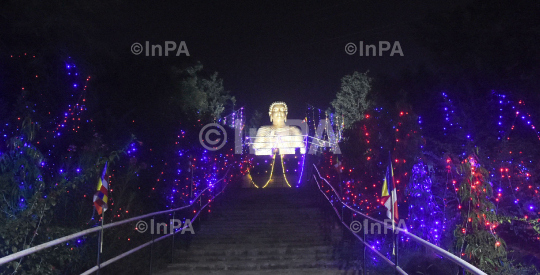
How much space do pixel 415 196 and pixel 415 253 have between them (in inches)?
44.1

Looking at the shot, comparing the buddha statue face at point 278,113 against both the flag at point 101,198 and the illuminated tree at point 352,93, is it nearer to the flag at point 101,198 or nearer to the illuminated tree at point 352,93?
the illuminated tree at point 352,93

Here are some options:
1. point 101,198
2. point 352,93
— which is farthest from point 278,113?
point 101,198

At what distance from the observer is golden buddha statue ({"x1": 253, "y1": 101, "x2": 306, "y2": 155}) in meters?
23.7

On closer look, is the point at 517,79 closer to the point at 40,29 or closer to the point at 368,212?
the point at 368,212

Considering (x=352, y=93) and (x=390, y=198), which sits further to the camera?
(x=352, y=93)

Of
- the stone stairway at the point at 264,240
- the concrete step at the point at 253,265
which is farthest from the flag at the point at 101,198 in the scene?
the concrete step at the point at 253,265

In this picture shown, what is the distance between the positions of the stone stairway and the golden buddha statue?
40.8 ft

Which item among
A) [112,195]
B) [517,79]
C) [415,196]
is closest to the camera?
[112,195]

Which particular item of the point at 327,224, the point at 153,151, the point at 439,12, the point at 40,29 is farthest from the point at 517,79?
the point at 40,29

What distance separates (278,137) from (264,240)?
16419 millimetres

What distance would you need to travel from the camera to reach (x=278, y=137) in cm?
2411

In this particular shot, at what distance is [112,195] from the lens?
720 centimetres

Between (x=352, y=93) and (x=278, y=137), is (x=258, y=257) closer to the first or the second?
(x=278, y=137)

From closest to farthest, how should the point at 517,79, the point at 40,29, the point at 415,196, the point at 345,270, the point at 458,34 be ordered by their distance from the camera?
1. the point at 345,270
2. the point at 40,29
3. the point at 415,196
4. the point at 517,79
5. the point at 458,34
